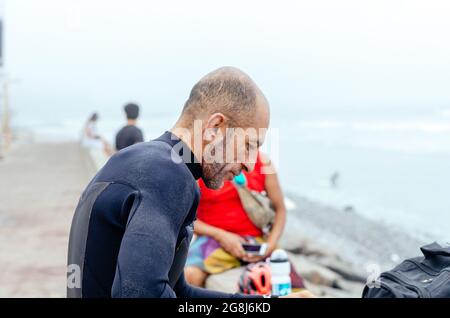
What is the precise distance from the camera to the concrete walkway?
5500mm

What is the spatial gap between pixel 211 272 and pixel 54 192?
8.13m

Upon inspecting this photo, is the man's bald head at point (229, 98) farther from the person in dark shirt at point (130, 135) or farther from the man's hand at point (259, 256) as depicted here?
the person in dark shirt at point (130, 135)

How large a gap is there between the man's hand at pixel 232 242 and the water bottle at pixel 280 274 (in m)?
0.54

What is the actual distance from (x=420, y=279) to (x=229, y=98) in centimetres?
77

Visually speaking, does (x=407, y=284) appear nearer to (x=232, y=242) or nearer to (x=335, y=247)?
(x=232, y=242)

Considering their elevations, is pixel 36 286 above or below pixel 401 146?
above

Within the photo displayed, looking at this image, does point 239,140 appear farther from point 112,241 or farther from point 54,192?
point 54,192

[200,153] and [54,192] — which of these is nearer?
[200,153]

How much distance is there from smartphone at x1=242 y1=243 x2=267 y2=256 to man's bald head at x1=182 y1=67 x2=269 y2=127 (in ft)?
7.66

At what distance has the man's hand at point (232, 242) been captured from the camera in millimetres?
3883

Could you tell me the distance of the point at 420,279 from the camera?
167 cm
